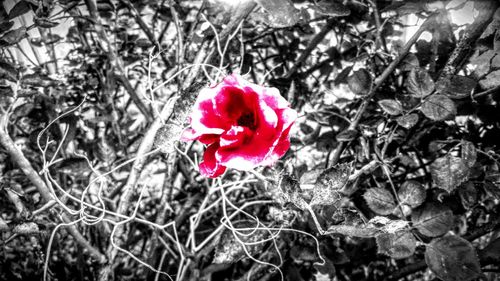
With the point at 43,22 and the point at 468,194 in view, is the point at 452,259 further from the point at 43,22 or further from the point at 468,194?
the point at 43,22

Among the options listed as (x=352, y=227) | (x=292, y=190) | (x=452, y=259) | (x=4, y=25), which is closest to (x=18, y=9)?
(x=4, y=25)

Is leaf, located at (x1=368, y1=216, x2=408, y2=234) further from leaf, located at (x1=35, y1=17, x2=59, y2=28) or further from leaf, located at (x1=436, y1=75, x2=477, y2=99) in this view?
leaf, located at (x1=35, y1=17, x2=59, y2=28)

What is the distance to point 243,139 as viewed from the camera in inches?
17.9

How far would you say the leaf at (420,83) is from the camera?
65 centimetres

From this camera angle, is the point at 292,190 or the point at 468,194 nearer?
the point at 292,190

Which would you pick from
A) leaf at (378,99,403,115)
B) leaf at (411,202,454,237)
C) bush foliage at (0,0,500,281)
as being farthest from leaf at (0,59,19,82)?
leaf at (411,202,454,237)

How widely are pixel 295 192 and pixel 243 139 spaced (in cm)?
14

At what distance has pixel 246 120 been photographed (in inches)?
19.0

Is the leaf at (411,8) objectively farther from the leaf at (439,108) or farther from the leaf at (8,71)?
the leaf at (8,71)

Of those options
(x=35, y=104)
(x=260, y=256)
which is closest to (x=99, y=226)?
(x=35, y=104)

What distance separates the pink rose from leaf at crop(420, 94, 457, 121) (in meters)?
0.35

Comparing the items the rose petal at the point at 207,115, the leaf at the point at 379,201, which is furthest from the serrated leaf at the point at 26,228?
the leaf at the point at 379,201

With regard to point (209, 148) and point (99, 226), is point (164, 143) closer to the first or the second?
point (209, 148)

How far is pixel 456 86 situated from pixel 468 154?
15cm
